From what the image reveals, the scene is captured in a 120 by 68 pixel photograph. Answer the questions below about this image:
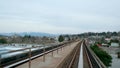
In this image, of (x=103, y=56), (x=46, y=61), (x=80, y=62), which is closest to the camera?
(x=46, y=61)

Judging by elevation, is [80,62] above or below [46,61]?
below

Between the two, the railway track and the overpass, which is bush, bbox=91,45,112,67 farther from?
the overpass

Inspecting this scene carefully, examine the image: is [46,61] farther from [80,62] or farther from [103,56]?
[103,56]

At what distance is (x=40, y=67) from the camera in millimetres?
14898

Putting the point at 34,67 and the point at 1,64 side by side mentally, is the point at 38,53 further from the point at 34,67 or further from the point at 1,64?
the point at 1,64

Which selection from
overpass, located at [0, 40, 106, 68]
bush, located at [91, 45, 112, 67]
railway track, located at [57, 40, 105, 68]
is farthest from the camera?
bush, located at [91, 45, 112, 67]

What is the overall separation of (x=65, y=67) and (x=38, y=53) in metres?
4.70

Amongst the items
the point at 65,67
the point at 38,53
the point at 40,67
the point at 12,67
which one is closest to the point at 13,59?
the point at 12,67

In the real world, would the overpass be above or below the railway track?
above

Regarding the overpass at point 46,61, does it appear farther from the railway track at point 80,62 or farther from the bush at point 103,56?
the bush at point 103,56

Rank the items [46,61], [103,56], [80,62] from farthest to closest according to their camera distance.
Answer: [103,56] → [80,62] → [46,61]

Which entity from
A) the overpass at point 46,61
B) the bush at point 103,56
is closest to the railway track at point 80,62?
the overpass at point 46,61

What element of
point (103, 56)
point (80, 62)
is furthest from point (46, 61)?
point (103, 56)

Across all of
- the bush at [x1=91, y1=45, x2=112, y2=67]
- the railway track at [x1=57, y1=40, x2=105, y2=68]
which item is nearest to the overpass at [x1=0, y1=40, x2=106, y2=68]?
the railway track at [x1=57, y1=40, x2=105, y2=68]
